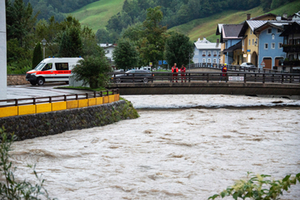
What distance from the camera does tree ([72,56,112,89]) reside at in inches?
1016

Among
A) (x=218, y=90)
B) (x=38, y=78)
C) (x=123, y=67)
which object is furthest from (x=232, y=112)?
(x=123, y=67)

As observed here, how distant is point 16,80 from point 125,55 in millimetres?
40704

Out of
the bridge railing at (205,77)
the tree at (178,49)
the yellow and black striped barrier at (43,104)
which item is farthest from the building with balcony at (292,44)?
the yellow and black striped barrier at (43,104)

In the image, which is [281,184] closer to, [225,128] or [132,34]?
[225,128]

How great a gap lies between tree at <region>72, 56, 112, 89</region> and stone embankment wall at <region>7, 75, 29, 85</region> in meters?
7.96

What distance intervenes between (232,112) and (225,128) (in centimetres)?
898

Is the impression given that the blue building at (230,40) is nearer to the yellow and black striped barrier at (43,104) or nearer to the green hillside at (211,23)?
the green hillside at (211,23)

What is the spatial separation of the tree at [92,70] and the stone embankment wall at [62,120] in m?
3.46

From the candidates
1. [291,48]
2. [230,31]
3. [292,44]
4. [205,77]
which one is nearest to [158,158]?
[205,77]

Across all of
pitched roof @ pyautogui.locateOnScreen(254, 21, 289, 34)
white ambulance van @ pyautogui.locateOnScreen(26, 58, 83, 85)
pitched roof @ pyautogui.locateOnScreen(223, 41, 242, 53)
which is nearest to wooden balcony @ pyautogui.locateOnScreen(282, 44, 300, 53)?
pitched roof @ pyautogui.locateOnScreen(254, 21, 289, 34)

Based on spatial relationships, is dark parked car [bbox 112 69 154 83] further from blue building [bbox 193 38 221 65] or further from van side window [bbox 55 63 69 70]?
blue building [bbox 193 38 221 65]

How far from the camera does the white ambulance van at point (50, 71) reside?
100 ft

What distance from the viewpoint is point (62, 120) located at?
1792 centimetres

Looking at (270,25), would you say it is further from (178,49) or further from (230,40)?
(230,40)
